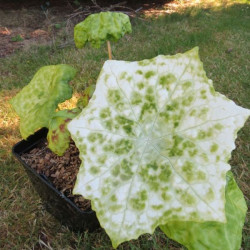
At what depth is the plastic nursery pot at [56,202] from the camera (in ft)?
3.21

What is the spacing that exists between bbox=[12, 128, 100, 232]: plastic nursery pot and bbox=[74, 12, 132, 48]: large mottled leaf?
410 mm

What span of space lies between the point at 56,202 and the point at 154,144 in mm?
539

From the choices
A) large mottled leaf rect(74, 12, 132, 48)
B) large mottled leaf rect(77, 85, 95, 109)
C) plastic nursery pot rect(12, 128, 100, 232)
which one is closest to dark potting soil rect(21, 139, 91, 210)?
plastic nursery pot rect(12, 128, 100, 232)

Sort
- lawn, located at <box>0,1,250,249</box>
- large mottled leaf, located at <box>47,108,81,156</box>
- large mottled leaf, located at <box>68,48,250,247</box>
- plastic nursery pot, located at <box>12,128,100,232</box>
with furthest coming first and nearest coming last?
lawn, located at <box>0,1,250,249</box> < plastic nursery pot, located at <box>12,128,100,232</box> < large mottled leaf, located at <box>47,108,81,156</box> < large mottled leaf, located at <box>68,48,250,247</box>

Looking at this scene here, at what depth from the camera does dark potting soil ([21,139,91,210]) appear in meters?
1.01

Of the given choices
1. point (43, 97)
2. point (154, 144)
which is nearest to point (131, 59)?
point (43, 97)

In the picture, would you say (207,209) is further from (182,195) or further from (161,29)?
(161,29)

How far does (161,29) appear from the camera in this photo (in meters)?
2.75

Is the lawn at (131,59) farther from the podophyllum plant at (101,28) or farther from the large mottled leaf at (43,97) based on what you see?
the podophyllum plant at (101,28)

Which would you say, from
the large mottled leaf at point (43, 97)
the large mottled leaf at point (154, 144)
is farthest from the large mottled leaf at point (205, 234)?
the large mottled leaf at point (43, 97)

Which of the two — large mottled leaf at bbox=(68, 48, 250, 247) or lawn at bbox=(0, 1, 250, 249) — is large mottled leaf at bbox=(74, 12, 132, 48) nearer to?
large mottled leaf at bbox=(68, 48, 250, 247)

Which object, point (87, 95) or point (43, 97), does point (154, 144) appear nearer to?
point (87, 95)

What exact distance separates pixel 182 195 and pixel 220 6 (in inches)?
124

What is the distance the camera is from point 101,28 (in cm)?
89
